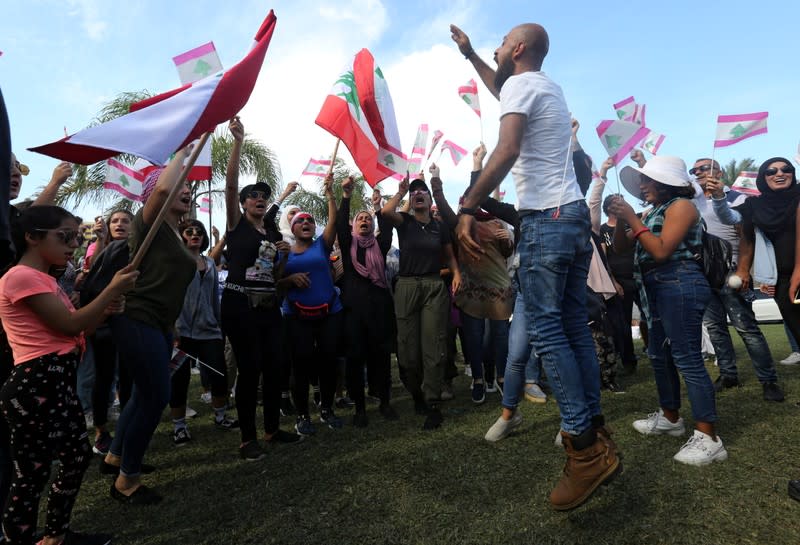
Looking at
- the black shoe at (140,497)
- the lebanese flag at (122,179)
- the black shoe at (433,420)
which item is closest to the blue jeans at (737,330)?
the black shoe at (433,420)

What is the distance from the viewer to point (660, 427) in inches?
144

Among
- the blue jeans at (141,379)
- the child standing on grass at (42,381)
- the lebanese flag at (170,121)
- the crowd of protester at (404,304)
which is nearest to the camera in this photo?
the lebanese flag at (170,121)

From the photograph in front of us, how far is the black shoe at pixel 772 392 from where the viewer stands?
4483 millimetres

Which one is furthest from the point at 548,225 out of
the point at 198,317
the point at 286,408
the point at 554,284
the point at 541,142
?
the point at 286,408

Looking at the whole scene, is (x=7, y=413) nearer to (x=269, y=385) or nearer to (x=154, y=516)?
(x=154, y=516)

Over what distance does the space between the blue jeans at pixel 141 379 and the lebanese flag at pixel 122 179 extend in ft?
9.38

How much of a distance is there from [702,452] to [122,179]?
5944mm

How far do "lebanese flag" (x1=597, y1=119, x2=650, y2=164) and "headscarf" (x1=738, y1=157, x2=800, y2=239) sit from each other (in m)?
1.26

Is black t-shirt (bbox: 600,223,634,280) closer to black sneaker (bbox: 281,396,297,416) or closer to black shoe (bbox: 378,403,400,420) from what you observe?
black shoe (bbox: 378,403,400,420)

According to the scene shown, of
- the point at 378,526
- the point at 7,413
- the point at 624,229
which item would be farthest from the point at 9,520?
the point at 624,229

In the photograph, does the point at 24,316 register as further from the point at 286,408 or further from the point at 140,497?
the point at 286,408

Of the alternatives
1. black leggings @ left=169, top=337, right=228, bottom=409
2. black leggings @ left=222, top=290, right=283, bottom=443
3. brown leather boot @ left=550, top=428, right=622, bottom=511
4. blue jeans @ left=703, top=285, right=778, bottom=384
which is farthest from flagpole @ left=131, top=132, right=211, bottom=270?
blue jeans @ left=703, top=285, right=778, bottom=384

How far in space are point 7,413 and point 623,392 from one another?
5315 millimetres

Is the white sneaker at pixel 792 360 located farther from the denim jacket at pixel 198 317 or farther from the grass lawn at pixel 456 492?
the denim jacket at pixel 198 317
